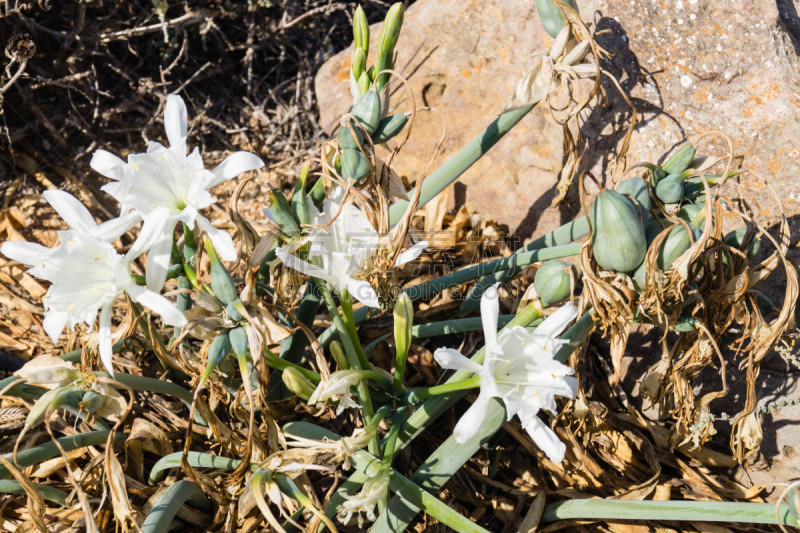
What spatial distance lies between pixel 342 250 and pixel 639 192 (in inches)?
22.0

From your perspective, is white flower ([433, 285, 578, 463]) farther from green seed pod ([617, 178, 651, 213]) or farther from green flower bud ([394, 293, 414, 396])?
green seed pod ([617, 178, 651, 213])

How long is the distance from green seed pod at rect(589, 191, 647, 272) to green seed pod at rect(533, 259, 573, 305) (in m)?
0.06

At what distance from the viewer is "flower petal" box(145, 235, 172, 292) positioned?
1.01m

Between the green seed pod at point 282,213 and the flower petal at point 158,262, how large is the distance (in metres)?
0.17

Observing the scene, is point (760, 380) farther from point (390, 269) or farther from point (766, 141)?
point (390, 269)

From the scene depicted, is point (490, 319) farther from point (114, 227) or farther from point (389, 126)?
point (114, 227)

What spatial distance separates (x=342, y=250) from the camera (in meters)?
1.14

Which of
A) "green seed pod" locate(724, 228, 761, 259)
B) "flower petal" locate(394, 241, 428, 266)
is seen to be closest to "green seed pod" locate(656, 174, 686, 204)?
"green seed pod" locate(724, 228, 761, 259)

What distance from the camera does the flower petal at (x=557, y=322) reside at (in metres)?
1.08

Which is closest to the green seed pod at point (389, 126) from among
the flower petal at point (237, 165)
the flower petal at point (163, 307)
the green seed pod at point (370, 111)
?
the green seed pod at point (370, 111)

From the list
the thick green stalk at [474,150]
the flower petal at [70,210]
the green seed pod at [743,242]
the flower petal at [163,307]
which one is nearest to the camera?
the flower petal at [163,307]

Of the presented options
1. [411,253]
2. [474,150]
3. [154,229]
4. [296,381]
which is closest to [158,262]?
[154,229]

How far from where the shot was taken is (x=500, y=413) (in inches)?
47.5

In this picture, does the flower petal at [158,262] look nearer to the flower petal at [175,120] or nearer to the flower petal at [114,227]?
the flower petal at [114,227]
